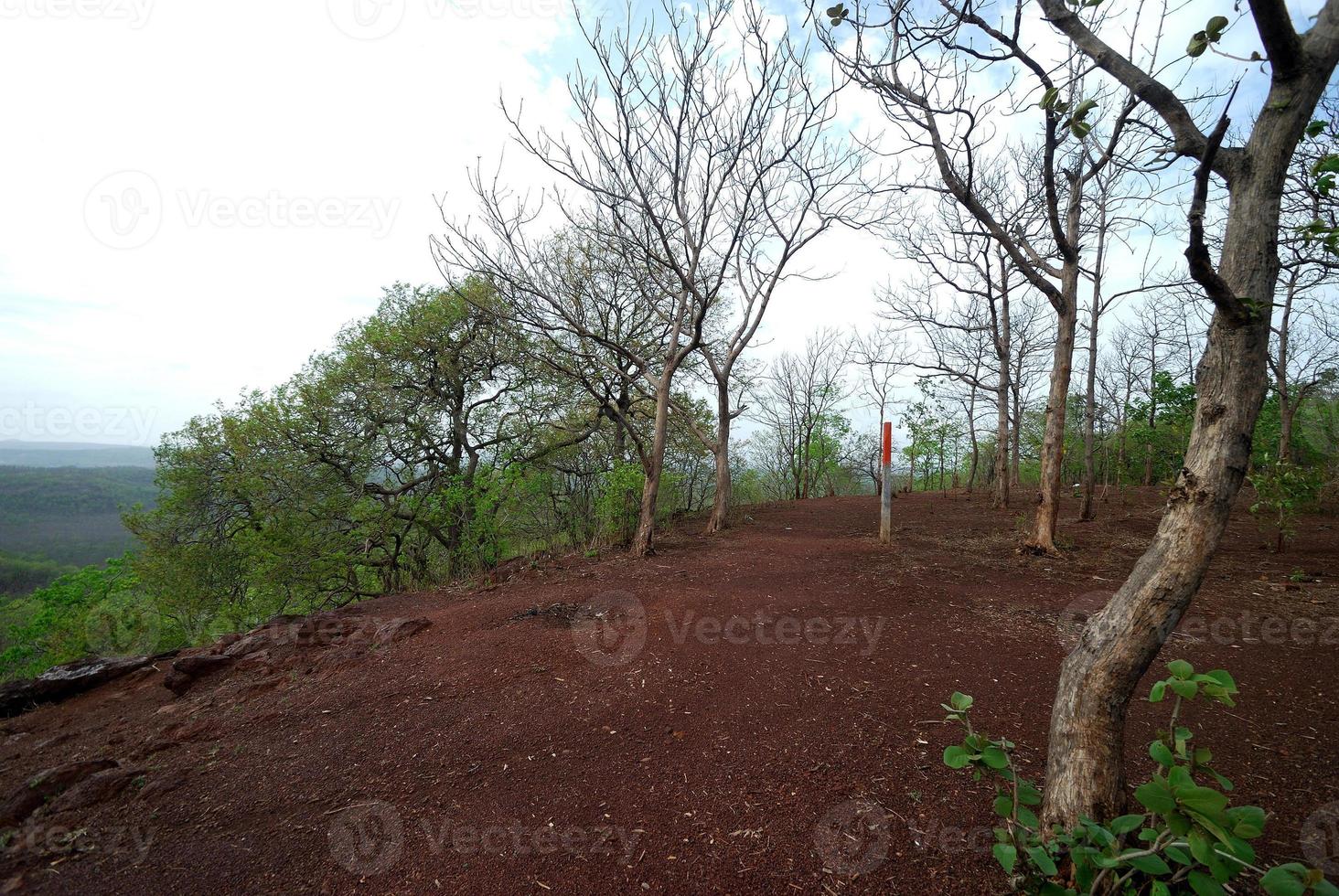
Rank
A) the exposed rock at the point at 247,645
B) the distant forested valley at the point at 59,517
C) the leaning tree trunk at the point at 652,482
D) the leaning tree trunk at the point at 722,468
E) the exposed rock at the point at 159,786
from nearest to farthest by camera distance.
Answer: the exposed rock at the point at 159,786
the exposed rock at the point at 247,645
the leaning tree trunk at the point at 652,482
the leaning tree trunk at the point at 722,468
the distant forested valley at the point at 59,517

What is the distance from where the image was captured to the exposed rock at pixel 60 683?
11.2ft

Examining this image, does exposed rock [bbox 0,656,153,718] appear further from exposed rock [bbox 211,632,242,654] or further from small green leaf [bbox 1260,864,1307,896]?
small green leaf [bbox 1260,864,1307,896]

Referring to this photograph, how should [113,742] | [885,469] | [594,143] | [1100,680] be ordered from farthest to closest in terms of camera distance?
1. [885,469]
2. [594,143]
3. [113,742]
4. [1100,680]

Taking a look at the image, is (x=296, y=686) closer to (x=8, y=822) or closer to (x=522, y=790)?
(x=8, y=822)

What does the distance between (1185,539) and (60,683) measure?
6144 millimetres

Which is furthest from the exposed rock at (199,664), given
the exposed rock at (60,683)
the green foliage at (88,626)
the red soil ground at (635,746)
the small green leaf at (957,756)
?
the green foliage at (88,626)

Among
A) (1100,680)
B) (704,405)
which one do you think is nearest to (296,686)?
(1100,680)

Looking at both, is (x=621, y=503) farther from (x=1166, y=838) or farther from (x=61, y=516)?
(x=61, y=516)

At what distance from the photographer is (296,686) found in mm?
3221

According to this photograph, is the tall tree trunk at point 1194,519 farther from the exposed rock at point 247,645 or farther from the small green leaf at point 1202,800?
the exposed rock at point 247,645

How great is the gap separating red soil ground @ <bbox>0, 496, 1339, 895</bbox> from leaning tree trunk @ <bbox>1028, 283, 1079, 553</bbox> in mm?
1468

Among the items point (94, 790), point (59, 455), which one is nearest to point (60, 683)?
point (94, 790)

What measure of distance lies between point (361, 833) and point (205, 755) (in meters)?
1.22

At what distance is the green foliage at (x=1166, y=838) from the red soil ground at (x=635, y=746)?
13.0 inches
